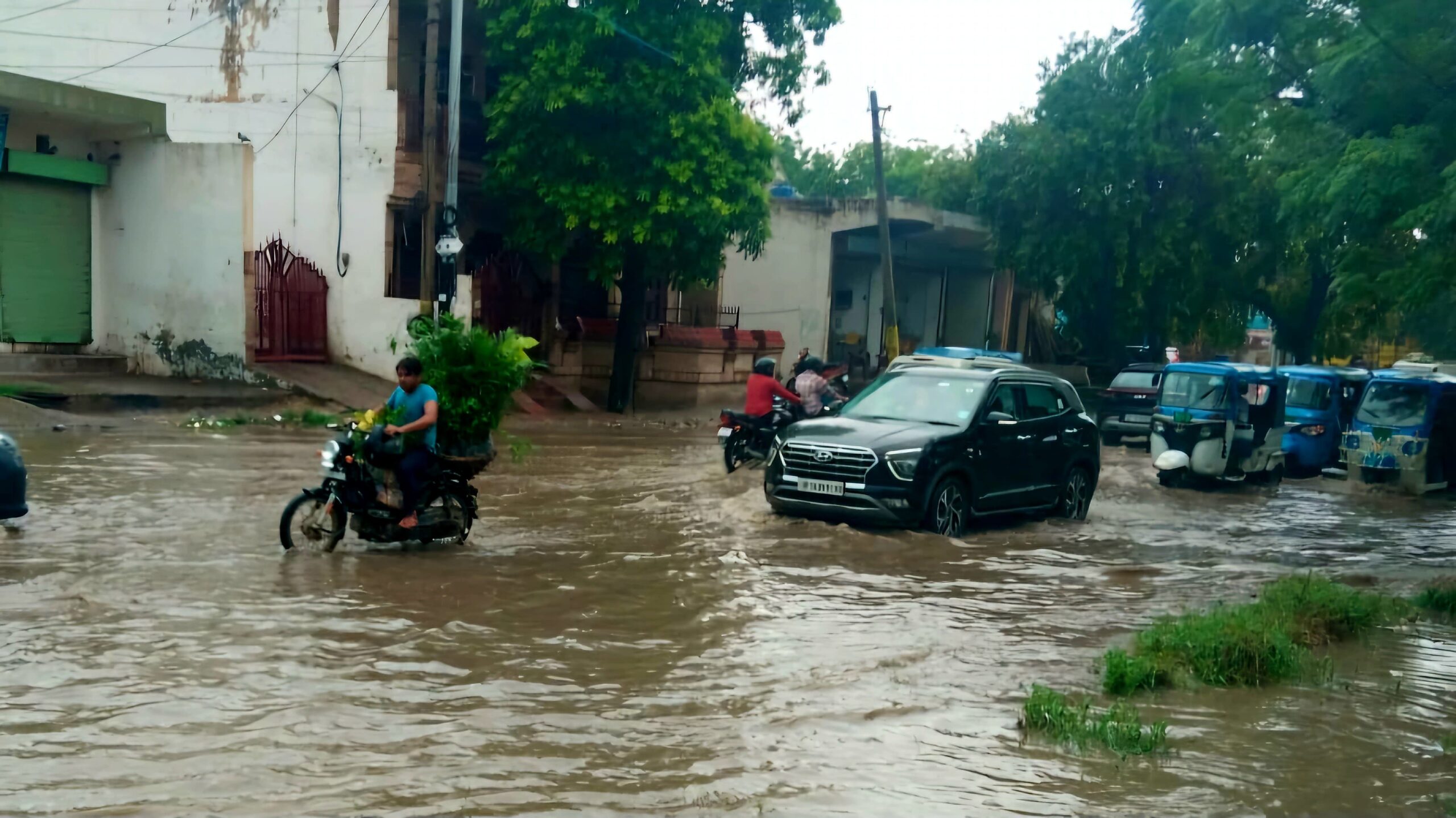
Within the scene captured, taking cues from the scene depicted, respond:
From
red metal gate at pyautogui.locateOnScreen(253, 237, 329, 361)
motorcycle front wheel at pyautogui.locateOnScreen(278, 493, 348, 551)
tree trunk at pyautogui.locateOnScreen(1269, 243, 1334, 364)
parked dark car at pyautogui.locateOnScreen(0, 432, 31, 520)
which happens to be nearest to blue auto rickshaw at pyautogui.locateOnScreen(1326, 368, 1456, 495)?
motorcycle front wheel at pyautogui.locateOnScreen(278, 493, 348, 551)

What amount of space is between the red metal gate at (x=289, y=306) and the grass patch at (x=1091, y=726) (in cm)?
1863

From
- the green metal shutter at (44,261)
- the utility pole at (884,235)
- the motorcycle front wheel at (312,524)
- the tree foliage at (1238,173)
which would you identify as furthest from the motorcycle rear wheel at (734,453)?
the utility pole at (884,235)

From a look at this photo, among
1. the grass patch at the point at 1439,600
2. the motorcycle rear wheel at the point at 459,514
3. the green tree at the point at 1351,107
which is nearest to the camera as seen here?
the grass patch at the point at 1439,600

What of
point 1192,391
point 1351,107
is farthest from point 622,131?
point 1351,107

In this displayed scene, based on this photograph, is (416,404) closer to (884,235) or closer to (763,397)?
(763,397)

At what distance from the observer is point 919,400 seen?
12789mm

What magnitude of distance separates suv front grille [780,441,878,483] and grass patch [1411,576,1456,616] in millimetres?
4441

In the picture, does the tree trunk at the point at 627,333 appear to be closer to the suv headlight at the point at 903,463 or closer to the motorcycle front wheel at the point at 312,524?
the suv headlight at the point at 903,463

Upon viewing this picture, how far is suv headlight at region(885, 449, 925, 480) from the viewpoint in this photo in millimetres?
11461

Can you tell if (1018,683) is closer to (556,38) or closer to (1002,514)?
(1002,514)

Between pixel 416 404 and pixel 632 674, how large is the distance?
375 centimetres

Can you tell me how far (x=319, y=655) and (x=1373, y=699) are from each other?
5.85 metres

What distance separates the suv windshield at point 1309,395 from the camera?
2064 centimetres

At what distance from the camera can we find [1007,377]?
43.1 feet
